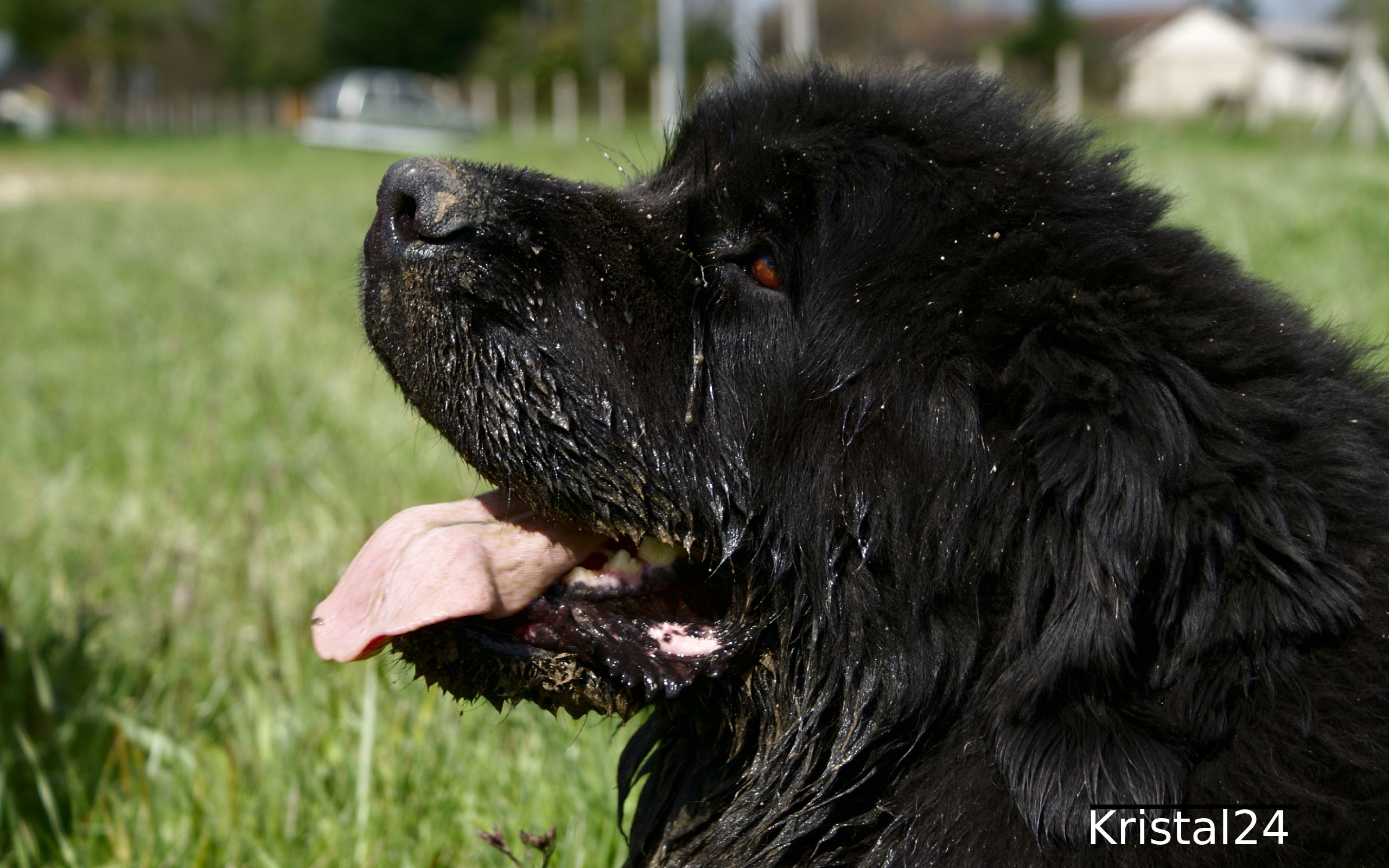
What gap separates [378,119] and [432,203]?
3964cm

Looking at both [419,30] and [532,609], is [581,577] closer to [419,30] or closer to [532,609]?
[532,609]

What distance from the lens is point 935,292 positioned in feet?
6.56

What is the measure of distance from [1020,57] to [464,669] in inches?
1831

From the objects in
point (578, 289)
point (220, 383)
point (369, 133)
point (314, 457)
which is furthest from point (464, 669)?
point (369, 133)

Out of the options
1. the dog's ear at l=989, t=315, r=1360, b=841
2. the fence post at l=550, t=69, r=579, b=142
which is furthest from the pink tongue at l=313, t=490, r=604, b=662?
the fence post at l=550, t=69, r=579, b=142

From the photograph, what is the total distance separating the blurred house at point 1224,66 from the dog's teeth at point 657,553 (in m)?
16.2

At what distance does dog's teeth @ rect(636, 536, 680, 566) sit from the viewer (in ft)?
7.55

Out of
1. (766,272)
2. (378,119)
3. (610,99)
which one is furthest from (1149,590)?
(610,99)

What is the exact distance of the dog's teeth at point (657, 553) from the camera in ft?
7.55

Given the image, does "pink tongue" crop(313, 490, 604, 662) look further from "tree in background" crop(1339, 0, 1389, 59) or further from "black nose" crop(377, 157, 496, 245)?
"tree in background" crop(1339, 0, 1389, 59)

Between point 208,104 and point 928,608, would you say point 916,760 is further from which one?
point 208,104

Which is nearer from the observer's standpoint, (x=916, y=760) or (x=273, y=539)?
(x=916, y=760)

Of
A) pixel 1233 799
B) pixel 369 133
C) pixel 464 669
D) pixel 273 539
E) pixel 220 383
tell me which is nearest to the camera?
pixel 1233 799

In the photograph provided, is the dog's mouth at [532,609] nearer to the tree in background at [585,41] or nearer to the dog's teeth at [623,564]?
the dog's teeth at [623,564]
